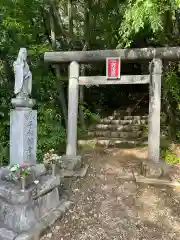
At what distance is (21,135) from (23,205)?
4.06ft

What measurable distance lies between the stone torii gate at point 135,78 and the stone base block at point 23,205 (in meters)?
2.26

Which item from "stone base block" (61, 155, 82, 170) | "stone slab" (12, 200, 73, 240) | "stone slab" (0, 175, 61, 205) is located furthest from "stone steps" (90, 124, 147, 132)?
"stone slab" (0, 175, 61, 205)

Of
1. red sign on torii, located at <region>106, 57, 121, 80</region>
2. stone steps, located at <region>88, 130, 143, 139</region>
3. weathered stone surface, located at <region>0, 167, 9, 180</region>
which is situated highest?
red sign on torii, located at <region>106, 57, 121, 80</region>

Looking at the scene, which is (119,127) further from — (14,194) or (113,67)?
(14,194)

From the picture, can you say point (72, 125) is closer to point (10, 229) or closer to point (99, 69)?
point (10, 229)

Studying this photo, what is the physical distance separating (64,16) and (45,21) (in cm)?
204

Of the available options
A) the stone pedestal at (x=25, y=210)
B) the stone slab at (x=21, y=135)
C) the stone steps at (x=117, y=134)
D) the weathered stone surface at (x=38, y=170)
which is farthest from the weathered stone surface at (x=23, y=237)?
the stone steps at (x=117, y=134)

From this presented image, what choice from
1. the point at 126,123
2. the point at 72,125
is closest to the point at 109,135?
the point at 126,123

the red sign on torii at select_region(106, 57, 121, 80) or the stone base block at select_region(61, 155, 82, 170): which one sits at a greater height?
the red sign on torii at select_region(106, 57, 121, 80)

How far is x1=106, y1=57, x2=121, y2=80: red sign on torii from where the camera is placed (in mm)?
6002

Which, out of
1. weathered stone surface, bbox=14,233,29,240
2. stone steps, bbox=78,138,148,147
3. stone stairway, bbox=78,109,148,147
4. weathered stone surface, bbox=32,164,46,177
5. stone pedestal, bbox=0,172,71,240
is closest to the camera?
weathered stone surface, bbox=14,233,29,240

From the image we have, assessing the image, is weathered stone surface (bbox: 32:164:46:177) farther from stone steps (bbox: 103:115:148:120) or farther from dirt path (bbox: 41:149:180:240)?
stone steps (bbox: 103:115:148:120)

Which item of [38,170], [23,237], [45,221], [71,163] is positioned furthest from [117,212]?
[71,163]

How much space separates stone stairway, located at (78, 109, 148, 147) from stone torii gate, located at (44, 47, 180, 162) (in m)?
2.54
